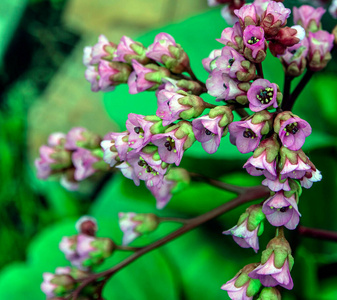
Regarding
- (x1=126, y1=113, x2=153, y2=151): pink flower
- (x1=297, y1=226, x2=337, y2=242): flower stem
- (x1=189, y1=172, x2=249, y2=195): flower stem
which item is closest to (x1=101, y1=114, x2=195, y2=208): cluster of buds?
(x1=126, y1=113, x2=153, y2=151): pink flower

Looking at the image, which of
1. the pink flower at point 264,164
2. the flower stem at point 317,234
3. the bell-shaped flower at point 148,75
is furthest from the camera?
the flower stem at point 317,234

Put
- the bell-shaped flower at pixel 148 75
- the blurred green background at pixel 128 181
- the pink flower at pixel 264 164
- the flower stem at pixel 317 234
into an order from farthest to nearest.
Answer: the blurred green background at pixel 128 181 → the flower stem at pixel 317 234 → the bell-shaped flower at pixel 148 75 → the pink flower at pixel 264 164

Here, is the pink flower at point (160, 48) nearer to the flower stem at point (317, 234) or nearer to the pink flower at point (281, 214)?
the pink flower at point (281, 214)

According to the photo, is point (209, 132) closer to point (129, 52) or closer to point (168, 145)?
point (168, 145)

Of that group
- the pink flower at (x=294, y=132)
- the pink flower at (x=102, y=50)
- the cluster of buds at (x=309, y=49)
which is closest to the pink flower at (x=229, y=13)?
A: the cluster of buds at (x=309, y=49)

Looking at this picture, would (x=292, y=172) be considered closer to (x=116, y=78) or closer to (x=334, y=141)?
(x=116, y=78)

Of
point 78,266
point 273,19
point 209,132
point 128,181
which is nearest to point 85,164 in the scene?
point 78,266
